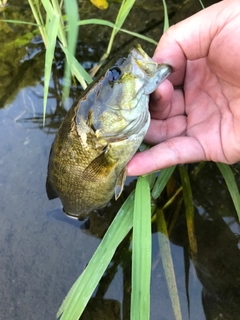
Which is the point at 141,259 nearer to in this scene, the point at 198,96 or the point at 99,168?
the point at 99,168

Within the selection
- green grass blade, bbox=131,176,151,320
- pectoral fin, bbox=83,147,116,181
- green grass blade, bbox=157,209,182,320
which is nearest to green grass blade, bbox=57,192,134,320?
green grass blade, bbox=131,176,151,320

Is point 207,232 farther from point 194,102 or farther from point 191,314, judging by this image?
point 194,102

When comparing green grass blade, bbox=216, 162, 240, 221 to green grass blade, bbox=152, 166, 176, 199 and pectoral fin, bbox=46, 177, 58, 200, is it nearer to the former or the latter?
green grass blade, bbox=152, 166, 176, 199

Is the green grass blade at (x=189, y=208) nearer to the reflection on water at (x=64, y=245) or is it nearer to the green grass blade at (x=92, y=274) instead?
the reflection on water at (x=64, y=245)

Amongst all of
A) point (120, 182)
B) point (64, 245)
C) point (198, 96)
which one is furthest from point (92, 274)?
point (198, 96)

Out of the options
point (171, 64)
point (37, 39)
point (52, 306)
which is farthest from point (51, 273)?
point (37, 39)

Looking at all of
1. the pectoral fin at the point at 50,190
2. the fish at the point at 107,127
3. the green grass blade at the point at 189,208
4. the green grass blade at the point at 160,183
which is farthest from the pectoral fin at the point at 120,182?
the green grass blade at the point at 189,208
